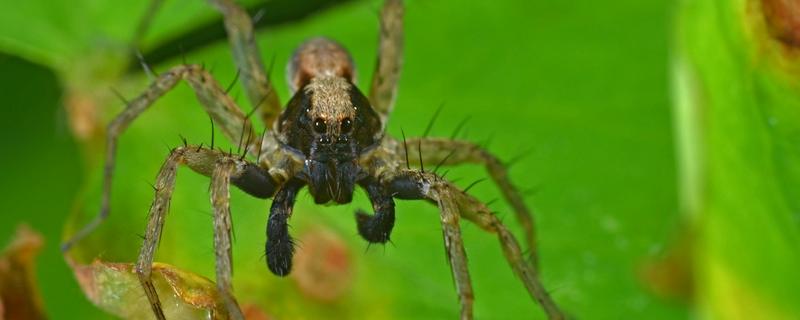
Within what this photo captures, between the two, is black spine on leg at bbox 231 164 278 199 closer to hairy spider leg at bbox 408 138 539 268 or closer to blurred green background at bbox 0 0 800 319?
blurred green background at bbox 0 0 800 319

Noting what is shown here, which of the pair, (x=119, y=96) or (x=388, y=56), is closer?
(x=119, y=96)

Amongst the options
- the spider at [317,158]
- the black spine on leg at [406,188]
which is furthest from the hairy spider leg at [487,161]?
the black spine on leg at [406,188]

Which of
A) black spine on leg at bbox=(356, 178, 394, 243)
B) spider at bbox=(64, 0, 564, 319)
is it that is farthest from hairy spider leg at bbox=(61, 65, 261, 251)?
black spine on leg at bbox=(356, 178, 394, 243)

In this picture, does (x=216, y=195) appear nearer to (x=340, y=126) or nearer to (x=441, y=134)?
(x=340, y=126)

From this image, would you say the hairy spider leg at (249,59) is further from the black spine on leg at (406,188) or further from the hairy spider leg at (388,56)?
the black spine on leg at (406,188)

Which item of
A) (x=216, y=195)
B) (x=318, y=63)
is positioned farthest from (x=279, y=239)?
(x=318, y=63)

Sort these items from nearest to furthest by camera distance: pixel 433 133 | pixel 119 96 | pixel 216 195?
pixel 216 195 < pixel 119 96 < pixel 433 133
